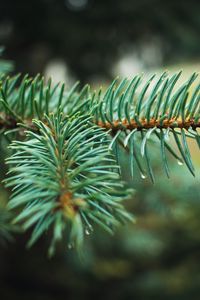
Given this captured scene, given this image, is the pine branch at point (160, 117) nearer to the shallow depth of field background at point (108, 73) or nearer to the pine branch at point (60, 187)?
the pine branch at point (60, 187)

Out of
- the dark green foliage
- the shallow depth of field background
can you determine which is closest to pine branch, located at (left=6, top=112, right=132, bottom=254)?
the dark green foliage

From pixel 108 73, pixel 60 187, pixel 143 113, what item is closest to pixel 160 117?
pixel 143 113

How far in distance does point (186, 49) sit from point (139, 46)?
0.18 meters

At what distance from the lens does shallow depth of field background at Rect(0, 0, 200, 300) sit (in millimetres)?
1645

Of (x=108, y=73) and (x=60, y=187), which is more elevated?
(x=108, y=73)

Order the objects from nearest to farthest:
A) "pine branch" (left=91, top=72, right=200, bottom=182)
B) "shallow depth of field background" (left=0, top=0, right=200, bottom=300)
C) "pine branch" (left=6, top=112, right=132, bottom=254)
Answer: "pine branch" (left=6, top=112, right=132, bottom=254), "pine branch" (left=91, top=72, right=200, bottom=182), "shallow depth of field background" (left=0, top=0, right=200, bottom=300)

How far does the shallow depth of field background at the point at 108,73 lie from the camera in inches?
64.7

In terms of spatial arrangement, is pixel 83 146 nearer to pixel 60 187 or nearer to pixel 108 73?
pixel 60 187

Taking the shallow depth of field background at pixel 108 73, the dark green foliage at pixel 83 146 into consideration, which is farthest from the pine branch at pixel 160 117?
the shallow depth of field background at pixel 108 73

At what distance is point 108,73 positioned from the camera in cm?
179

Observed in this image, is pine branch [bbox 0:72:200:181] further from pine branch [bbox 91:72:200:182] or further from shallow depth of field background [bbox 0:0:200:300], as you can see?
shallow depth of field background [bbox 0:0:200:300]

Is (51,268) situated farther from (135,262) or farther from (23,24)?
(23,24)

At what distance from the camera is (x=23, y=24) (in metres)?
1.66

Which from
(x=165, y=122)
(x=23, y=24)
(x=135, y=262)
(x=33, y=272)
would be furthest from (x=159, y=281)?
(x=165, y=122)
